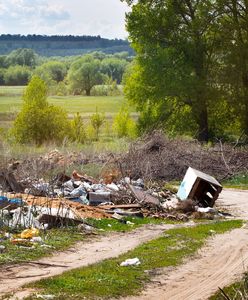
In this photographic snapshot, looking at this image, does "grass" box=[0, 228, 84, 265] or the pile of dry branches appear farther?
the pile of dry branches

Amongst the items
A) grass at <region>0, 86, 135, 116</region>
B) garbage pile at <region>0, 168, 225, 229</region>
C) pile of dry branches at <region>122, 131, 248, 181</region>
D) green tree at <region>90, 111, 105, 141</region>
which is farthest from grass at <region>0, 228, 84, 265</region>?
grass at <region>0, 86, 135, 116</region>

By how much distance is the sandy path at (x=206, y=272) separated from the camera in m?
11.0

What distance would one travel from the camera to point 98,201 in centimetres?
1994

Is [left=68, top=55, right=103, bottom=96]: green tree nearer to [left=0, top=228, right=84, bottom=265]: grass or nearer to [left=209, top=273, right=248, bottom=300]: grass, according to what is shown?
[left=0, top=228, right=84, bottom=265]: grass

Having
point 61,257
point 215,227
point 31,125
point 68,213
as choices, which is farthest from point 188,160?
point 31,125

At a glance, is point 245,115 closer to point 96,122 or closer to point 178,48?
point 178,48

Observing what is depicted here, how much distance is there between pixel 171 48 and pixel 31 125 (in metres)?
16.9

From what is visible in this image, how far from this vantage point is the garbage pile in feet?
51.2

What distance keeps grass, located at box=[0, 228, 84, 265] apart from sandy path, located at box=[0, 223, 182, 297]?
0.22 metres

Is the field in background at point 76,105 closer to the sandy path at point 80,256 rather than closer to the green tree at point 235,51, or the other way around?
the green tree at point 235,51

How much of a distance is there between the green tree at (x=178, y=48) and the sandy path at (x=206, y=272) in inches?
982

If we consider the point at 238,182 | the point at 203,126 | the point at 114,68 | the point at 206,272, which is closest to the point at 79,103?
the point at 203,126

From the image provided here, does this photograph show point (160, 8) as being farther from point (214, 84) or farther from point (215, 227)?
point (215, 227)

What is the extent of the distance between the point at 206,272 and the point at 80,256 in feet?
7.99
